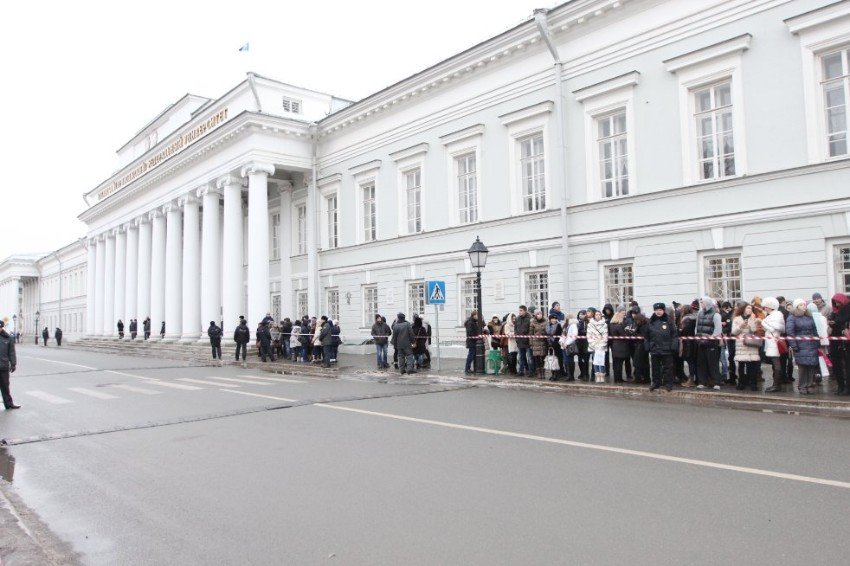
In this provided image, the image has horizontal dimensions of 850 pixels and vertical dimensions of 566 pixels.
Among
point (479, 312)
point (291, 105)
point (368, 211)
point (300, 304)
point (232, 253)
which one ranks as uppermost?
point (291, 105)

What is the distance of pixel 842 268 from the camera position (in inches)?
533

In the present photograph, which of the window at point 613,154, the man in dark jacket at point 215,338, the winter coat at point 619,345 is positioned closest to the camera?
the winter coat at point 619,345

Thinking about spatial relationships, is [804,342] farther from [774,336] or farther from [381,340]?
[381,340]

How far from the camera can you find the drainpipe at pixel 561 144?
18.5 meters

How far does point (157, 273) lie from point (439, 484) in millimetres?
36710

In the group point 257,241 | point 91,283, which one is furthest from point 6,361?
point 91,283

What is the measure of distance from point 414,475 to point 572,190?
14.2 m

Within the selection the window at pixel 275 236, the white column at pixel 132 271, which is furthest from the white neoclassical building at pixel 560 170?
the white column at pixel 132 271

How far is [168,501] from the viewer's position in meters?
5.83

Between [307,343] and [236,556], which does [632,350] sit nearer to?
[236,556]

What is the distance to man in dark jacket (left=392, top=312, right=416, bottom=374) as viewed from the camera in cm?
1748

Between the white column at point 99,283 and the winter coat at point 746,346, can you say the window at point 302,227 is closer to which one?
the winter coat at point 746,346

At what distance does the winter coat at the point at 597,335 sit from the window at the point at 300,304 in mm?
19259

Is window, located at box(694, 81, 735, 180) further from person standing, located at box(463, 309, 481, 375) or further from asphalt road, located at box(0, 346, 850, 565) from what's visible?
asphalt road, located at box(0, 346, 850, 565)
